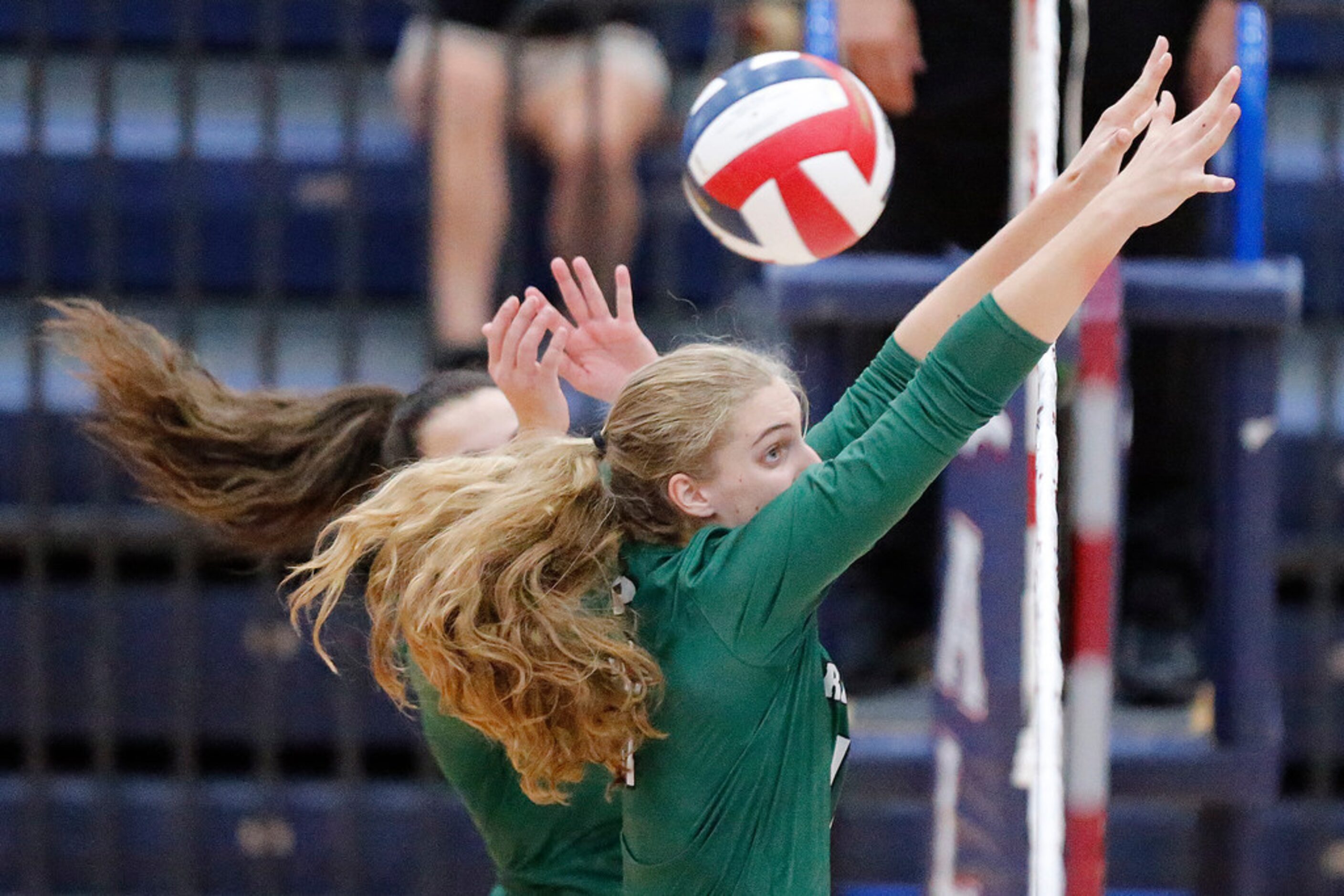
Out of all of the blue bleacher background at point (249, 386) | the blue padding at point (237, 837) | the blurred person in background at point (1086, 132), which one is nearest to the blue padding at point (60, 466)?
the blue bleacher background at point (249, 386)

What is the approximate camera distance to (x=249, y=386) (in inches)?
172

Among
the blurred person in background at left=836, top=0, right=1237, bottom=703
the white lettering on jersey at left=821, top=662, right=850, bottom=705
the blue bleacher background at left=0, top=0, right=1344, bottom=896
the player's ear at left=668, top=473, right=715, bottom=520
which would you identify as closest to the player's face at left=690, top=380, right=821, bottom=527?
the player's ear at left=668, top=473, right=715, bottom=520

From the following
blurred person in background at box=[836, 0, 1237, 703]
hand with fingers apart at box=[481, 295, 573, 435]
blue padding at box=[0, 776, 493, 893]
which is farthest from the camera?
blue padding at box=[0, 776, 493, 893]

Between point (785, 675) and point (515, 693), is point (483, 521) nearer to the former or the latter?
point (515, 693)

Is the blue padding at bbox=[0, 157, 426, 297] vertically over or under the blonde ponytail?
over

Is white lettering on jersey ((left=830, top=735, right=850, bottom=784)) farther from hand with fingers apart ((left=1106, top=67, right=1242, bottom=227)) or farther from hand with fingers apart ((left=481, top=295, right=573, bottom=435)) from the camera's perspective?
hand with fingers apart ((left=1106, top=67, right=1242, bottom=227))

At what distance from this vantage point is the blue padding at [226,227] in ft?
14.8

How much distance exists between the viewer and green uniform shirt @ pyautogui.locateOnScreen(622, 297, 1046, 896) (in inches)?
65.3

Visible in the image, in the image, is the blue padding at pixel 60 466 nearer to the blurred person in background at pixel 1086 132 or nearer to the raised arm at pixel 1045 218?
the blurred person in background at pixel 1086 132

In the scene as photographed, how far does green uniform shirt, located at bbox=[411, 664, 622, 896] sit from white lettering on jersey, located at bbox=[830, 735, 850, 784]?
322 millimetres

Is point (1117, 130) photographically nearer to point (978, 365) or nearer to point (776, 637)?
point (978, 365)

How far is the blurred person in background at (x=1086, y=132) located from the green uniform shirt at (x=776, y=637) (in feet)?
3.19

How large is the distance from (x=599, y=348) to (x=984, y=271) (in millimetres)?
616

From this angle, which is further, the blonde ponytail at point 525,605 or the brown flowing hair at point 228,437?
the brown flowing hair at point 228,437
